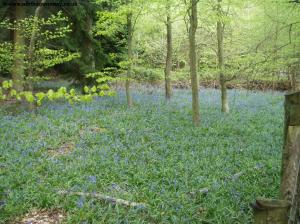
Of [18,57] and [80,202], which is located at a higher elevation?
[18,57]

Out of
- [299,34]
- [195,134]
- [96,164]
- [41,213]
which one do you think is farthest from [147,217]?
[299,34]

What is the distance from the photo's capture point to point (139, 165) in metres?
7.71

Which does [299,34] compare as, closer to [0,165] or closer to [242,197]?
[242,197]

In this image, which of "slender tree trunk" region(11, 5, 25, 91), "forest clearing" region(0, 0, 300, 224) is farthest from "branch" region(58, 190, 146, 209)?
"slender tree trunk" region(11, 5, 25, 91)

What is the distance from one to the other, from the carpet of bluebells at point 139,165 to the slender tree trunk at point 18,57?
128 centimetres

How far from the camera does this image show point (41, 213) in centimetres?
550

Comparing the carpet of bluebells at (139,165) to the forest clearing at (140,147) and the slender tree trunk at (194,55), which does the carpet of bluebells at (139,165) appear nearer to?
the forest clearing at (140,147)

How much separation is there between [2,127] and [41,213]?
584 centimetres

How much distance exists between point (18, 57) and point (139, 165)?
26.0 feet

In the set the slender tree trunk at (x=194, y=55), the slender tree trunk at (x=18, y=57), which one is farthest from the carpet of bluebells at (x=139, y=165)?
the slender tree trunk at (x=18, y=57)

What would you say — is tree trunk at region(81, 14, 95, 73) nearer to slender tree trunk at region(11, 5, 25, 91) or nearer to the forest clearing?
the forest clearing

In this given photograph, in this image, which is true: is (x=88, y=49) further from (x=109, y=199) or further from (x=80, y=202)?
(x=80, y=202)

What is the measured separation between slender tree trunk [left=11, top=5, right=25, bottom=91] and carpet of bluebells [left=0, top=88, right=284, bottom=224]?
4.22 ft

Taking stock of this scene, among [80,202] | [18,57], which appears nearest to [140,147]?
[80,202]
